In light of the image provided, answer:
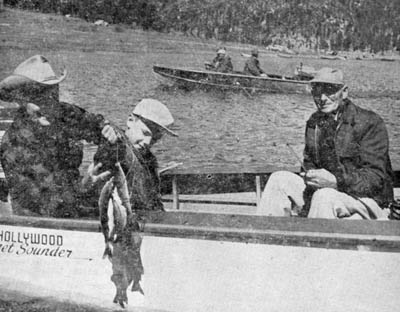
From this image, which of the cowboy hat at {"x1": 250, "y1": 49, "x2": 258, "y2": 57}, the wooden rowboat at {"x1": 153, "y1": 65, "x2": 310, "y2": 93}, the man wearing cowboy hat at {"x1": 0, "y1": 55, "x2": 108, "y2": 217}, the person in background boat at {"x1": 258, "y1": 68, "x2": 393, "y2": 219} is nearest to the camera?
the person in background boat at {"x1": 258, "y1": 68, "x2": 393, "y2": 219}

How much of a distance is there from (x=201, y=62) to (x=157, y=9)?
58 centimetres

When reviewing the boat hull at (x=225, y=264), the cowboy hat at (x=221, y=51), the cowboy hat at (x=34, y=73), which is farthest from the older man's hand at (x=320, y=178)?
the cowboy hat at (x=34, y=73)

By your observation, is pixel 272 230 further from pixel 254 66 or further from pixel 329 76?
pixel 254 66

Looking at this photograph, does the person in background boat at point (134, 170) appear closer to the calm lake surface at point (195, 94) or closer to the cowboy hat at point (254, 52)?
the calm lake surface at point (195, 94)

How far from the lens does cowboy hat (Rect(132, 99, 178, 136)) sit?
17.5 feet

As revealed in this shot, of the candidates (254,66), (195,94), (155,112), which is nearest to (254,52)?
(254,66)

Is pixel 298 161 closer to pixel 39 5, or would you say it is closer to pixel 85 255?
pixel 85 255

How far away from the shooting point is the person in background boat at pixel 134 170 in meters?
5.14

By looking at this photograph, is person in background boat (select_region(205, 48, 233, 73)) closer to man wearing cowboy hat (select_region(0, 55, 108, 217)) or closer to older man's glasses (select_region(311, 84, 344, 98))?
older man's glasses (select_region(311, 84, 344, 98))

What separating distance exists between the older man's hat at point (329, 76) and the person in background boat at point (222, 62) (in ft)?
2.13

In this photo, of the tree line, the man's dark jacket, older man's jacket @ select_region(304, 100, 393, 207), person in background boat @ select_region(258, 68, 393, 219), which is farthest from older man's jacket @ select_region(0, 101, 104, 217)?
older man's jacket @ select_region(304, 100, 393, 207)

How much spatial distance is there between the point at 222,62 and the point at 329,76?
815 millimetres

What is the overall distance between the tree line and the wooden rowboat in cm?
25

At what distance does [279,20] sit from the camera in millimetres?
5141
